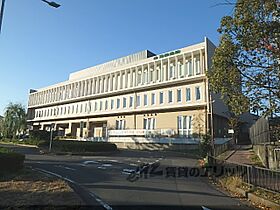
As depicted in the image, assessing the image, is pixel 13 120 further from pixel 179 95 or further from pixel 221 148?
pixel 221 148

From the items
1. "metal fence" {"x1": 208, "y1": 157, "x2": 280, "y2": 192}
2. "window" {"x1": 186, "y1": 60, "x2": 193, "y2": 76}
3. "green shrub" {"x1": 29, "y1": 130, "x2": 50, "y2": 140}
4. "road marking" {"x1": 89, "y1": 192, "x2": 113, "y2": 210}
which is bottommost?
"road marking" {"x1": 89, "y1": 192, "x2": 113, "y2": 210}

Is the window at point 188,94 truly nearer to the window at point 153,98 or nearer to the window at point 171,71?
the window at point 171,71

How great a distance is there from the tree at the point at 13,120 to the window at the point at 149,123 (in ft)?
79.8

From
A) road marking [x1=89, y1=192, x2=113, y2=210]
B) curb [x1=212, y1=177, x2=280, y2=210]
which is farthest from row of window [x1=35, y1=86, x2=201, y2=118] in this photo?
road marking [x1=89, y1=192, x2=113, y2=210]

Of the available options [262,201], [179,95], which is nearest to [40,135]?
[179,95]

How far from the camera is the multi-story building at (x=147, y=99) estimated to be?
113 ft

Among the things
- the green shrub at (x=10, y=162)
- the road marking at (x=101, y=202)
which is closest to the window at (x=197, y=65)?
the green shrub at (x=10, y=162)

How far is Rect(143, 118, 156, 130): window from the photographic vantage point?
3871cm

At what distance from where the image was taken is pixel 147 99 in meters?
40.0

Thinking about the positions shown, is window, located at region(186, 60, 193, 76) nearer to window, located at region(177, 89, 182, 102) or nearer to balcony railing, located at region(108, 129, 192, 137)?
window, located at region(177, 89, 182, 102)

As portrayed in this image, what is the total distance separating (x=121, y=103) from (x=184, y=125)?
43.5 feet

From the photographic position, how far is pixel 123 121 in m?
43.3

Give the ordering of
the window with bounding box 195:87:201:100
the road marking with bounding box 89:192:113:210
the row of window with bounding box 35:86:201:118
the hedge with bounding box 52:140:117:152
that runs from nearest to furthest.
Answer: the road marking with bounding box 89:192:113:210
the hedge with bounding box 52:140:117:152
the window with bounding box 195:87:201:100
the row of window with bounding box 35:86:201:118

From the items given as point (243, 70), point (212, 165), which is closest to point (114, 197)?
point (243, 70)
